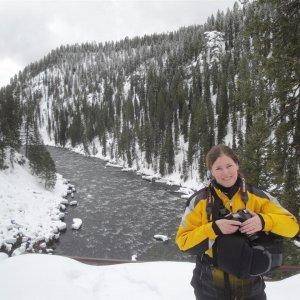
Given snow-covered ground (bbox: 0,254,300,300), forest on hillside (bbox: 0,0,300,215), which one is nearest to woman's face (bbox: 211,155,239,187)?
snow-covered ground (bbox: 0,254,300,300)

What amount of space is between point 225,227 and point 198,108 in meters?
84.7

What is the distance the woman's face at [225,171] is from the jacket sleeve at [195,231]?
10.7 inches

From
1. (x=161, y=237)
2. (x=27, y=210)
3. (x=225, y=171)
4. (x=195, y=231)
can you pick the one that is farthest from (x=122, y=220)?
(x=225, y=171)

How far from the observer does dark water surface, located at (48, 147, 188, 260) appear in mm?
29375

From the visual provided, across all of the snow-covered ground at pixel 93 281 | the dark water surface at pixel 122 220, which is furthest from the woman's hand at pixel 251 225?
the dark water surface at pixel 122 220

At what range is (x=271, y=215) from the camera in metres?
3.13

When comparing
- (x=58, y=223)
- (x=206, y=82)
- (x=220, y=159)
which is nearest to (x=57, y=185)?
(x=58, y=223)

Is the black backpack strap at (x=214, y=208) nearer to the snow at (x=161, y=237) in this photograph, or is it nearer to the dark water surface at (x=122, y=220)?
the dark water surface at (x=122, y=220)

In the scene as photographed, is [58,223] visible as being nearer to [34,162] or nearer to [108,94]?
[34,162]

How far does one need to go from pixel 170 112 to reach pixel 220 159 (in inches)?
3811

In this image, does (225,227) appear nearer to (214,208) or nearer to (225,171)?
(214,208)

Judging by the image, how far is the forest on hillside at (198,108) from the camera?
822 cm

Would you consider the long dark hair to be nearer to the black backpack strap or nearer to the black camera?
the black backpack strap

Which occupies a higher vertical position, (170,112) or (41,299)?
(170,112)
